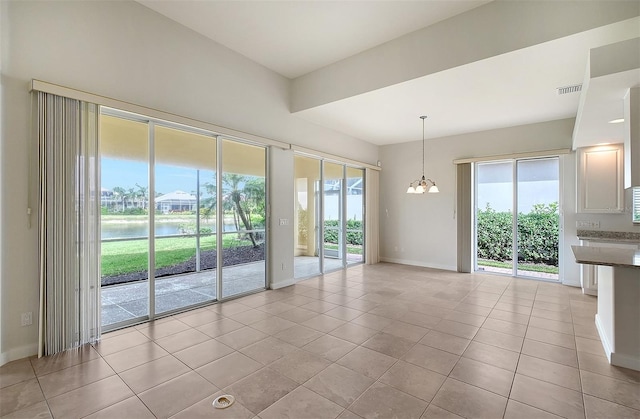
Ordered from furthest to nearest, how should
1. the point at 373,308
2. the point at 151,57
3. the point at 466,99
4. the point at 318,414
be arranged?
1. the point at 466,99
2. the point at 373,308
3. the point at 151,57
4. the point at 318,414

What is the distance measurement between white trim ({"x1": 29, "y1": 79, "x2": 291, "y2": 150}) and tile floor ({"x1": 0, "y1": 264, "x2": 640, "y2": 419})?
2.56 meters

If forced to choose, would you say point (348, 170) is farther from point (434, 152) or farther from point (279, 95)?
point (279, 95)

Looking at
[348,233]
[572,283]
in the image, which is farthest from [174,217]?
[572,283]

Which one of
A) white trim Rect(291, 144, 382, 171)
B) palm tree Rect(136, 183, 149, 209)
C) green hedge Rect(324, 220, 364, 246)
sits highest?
white trim Rect(291, 144, 382, 171)

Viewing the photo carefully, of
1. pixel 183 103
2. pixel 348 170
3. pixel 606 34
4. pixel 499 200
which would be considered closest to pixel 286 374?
pixel 183 103

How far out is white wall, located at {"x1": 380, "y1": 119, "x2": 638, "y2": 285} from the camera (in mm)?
5484

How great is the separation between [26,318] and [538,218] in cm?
819

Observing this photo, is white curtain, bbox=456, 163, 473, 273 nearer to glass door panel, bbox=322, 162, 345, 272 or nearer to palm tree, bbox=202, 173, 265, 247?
glass door panel, bbox=322, 162, 345, 272

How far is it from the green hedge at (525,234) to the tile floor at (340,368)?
83.3 inches

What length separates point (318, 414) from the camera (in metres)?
2.00

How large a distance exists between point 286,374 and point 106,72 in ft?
12.1

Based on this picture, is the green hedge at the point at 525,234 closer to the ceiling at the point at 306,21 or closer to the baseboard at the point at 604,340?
the baseboard at the point at 604,340

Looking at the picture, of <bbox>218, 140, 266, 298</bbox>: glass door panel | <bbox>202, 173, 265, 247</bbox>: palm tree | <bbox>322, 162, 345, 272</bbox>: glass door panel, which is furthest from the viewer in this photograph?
<bbox>322, 162, 345, 272</bbox>: glass door panel

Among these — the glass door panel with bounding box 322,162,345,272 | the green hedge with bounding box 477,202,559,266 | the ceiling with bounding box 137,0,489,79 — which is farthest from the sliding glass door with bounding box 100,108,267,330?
the green hedge with bounding box 477,202,559,266
